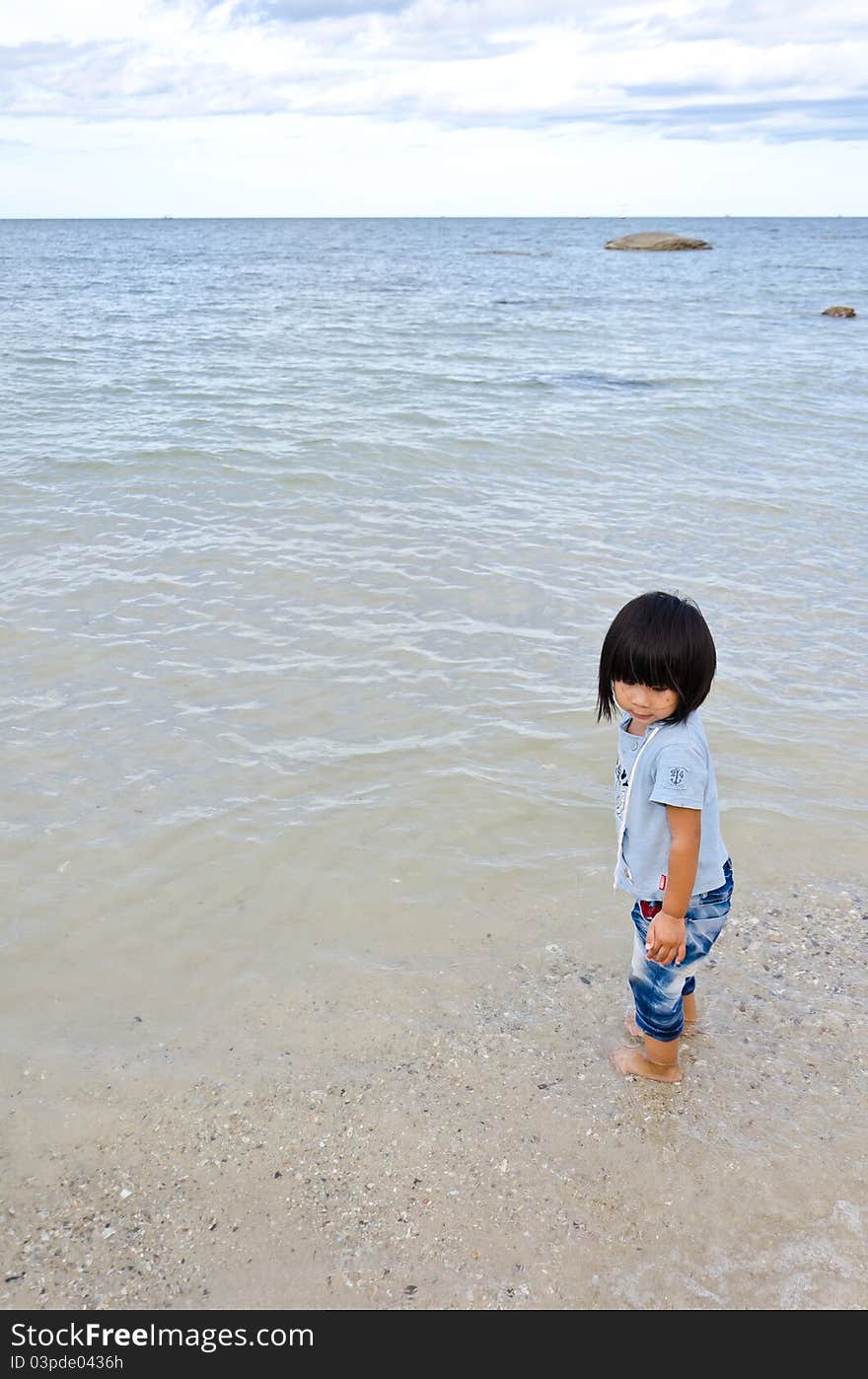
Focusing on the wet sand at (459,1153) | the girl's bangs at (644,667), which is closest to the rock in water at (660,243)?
the wet sand at (459,1153)

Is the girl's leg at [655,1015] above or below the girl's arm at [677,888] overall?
below

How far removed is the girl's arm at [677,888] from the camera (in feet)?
8.52

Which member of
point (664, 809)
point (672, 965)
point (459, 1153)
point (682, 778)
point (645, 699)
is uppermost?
point (645, 699)

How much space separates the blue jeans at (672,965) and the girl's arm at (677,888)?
0.09m

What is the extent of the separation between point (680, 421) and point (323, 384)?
516cm

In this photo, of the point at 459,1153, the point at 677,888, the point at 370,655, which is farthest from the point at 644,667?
the point at 370,655

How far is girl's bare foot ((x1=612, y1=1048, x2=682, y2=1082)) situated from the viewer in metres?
2.97

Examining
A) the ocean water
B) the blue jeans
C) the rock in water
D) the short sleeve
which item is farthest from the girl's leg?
the rock in water

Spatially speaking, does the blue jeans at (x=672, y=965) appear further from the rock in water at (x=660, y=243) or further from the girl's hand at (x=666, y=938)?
the rock in water at (x=660, y=243)

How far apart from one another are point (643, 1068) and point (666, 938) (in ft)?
1.78

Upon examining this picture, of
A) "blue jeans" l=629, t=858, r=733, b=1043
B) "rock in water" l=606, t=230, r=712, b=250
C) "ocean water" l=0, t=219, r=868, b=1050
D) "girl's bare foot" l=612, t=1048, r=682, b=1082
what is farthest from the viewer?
"rock in water" l=606, t=230, r=712, b=250

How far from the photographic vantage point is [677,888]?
264 cm

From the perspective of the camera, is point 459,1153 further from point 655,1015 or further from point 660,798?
point 660,798

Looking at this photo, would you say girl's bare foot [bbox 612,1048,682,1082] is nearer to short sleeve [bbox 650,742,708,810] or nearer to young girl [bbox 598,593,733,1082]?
young girl [bbox 598,593,733,1082]
